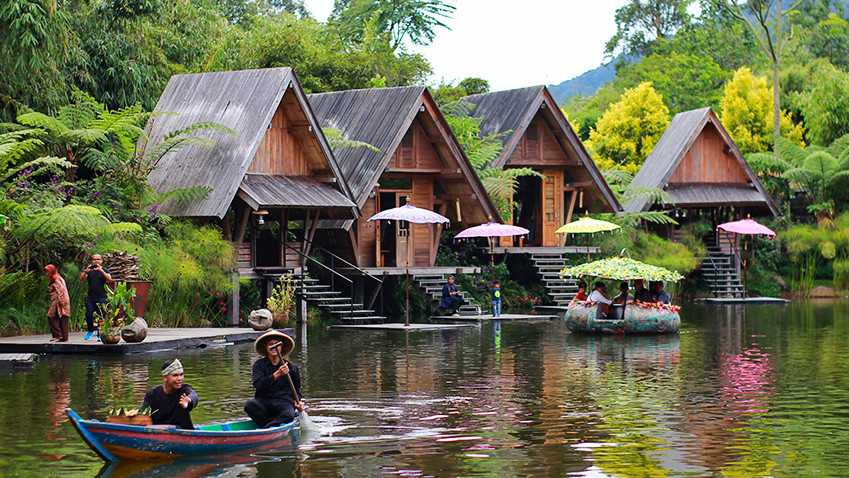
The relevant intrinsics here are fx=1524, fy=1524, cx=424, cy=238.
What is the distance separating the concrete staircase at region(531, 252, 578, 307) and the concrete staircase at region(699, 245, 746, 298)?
20.6ft

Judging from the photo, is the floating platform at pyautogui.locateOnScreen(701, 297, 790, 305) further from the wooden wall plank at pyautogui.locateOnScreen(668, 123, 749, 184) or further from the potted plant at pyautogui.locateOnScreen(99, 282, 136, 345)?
the potted plant at pyautogui.locateOnScreen(99, 282, 136, 345)

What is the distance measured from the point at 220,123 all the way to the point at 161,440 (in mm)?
21377

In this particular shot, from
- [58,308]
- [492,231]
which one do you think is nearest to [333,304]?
[492,231]

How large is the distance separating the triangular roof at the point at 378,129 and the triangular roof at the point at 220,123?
1.82 m

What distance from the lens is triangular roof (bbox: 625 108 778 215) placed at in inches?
1885

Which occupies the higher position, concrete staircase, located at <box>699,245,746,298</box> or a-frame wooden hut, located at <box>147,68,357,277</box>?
a-frame wooden hut, located at <box>147,68,357,277</box>

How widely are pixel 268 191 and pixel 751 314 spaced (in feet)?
43.1

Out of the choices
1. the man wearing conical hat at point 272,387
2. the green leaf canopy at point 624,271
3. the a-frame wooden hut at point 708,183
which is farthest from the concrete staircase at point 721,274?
the man wearing conical hat at point 272,387

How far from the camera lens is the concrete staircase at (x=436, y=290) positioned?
3794cm

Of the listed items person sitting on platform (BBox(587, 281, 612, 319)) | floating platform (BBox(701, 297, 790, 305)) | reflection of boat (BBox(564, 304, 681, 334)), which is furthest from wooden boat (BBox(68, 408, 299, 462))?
floating platform (BBox(701, 297, 790, 305))

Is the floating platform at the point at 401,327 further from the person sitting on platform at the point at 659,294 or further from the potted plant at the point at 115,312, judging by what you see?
the potted plant at the point at 115,312

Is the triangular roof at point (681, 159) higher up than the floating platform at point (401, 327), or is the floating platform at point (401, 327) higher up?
the triangular roof at point (681, 159)

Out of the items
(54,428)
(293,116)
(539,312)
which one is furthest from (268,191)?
(54,428)

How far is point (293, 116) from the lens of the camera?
36094 millimetres
